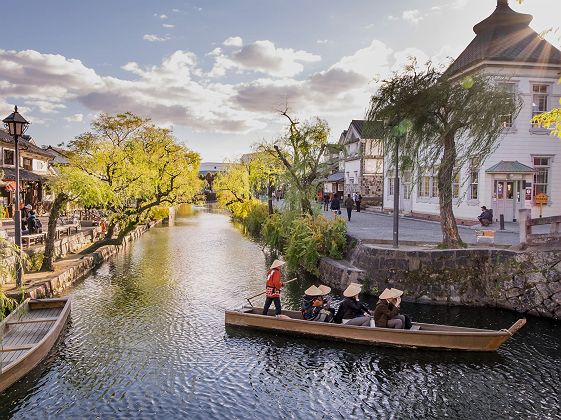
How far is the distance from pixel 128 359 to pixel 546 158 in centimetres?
2378

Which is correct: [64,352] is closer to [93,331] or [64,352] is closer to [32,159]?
[93,331]

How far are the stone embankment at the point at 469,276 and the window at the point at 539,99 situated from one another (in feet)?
45.1

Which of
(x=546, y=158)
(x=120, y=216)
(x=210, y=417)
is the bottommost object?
(x=210, y=417)

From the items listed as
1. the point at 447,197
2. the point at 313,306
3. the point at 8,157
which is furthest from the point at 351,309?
the point at 8,157

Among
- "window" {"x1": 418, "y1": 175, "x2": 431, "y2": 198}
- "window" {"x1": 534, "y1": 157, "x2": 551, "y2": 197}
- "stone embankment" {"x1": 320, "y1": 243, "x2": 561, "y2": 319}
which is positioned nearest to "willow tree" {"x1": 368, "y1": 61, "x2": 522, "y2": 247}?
"stone embankment" {"x1": 320, "y1": 243, "x2": 561, "y2": 319}

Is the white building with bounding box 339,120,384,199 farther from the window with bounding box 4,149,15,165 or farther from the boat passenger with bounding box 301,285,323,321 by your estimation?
the boat passenger with bounding box 301,285,323,321

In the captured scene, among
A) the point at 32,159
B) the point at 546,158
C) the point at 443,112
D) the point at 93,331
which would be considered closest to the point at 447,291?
the point at 443,112

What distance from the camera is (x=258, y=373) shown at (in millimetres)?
10172

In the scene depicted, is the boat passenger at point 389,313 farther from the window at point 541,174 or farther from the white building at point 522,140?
the window at point 541,174

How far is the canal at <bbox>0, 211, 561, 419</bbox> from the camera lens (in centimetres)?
856

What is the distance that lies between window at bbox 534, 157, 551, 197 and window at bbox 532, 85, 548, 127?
2.58 m

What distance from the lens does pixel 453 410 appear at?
8.50 m

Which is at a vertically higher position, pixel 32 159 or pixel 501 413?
pixel 32 159

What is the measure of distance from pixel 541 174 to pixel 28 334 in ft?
83.1
